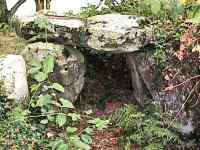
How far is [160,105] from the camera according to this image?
5379mm

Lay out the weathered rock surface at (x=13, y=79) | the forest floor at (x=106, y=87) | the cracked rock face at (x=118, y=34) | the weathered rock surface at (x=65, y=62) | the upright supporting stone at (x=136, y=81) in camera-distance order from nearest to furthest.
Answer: the weathered rock surface at (x=13, y=79) < the cracked rock face at (x=118, y=34) < the weathered rock surface at (x=65, y=62) < the upright supporting stone at (x=136, y=81) < the forest floor at (x=106, y=87)

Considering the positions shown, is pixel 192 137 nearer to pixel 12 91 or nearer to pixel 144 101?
pixel 144 101

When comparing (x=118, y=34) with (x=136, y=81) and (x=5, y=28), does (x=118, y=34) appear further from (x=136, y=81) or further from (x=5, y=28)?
(x=5, y=28)

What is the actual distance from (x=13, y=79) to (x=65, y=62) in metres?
0.81

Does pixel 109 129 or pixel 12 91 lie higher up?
pixel 12 91

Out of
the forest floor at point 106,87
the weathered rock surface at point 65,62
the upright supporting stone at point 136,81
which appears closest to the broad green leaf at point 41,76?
the weathered rock surface at point 65,62

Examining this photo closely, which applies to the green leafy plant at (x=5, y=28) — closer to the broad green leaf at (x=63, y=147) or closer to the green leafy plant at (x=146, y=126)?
the green leafy plant at (x=146, y=126)

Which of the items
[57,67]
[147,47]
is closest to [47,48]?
[57,67]

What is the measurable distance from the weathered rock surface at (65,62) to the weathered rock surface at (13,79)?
13.2 inches

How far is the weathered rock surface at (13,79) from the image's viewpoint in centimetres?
502

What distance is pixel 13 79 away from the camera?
507 centimetres

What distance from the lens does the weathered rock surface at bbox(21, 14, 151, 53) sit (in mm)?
5273

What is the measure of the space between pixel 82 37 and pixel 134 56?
0.70m

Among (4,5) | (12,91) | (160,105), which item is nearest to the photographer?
(12,91)
